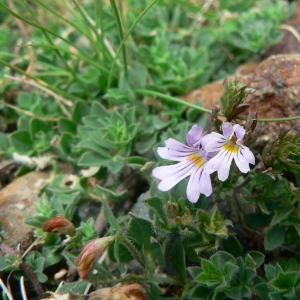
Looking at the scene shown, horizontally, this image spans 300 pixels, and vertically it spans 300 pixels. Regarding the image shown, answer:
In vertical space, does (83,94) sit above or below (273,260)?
above

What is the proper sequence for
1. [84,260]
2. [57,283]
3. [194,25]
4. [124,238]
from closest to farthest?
[84,260] → [124,238] → [57,283] → [194,25]

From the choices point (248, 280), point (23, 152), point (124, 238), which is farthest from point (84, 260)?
point (23, 152)

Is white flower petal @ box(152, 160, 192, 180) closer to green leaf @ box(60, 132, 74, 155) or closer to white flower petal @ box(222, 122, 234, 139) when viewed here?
white flower petal @ box(222, 122, 234, 139)

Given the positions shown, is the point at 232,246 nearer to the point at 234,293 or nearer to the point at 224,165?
the point at 234,293

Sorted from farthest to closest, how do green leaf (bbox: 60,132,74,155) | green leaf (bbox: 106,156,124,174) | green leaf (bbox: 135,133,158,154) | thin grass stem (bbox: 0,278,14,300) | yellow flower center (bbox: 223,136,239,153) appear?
green leaf (bbox: 60,132,74,155), green leaf (bbox: 135,133,158,154), green leaf (bbox: 106,156,124,174), thin grass stem (bbox: 0,278,14,300), yellow flower center (bbox: 223,136,239,153)

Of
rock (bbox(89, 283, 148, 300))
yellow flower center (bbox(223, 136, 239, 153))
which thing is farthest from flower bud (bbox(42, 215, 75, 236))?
yellow flower center (bbox(223, 136, 239, 153))

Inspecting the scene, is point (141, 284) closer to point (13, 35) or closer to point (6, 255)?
point (6, 255)
